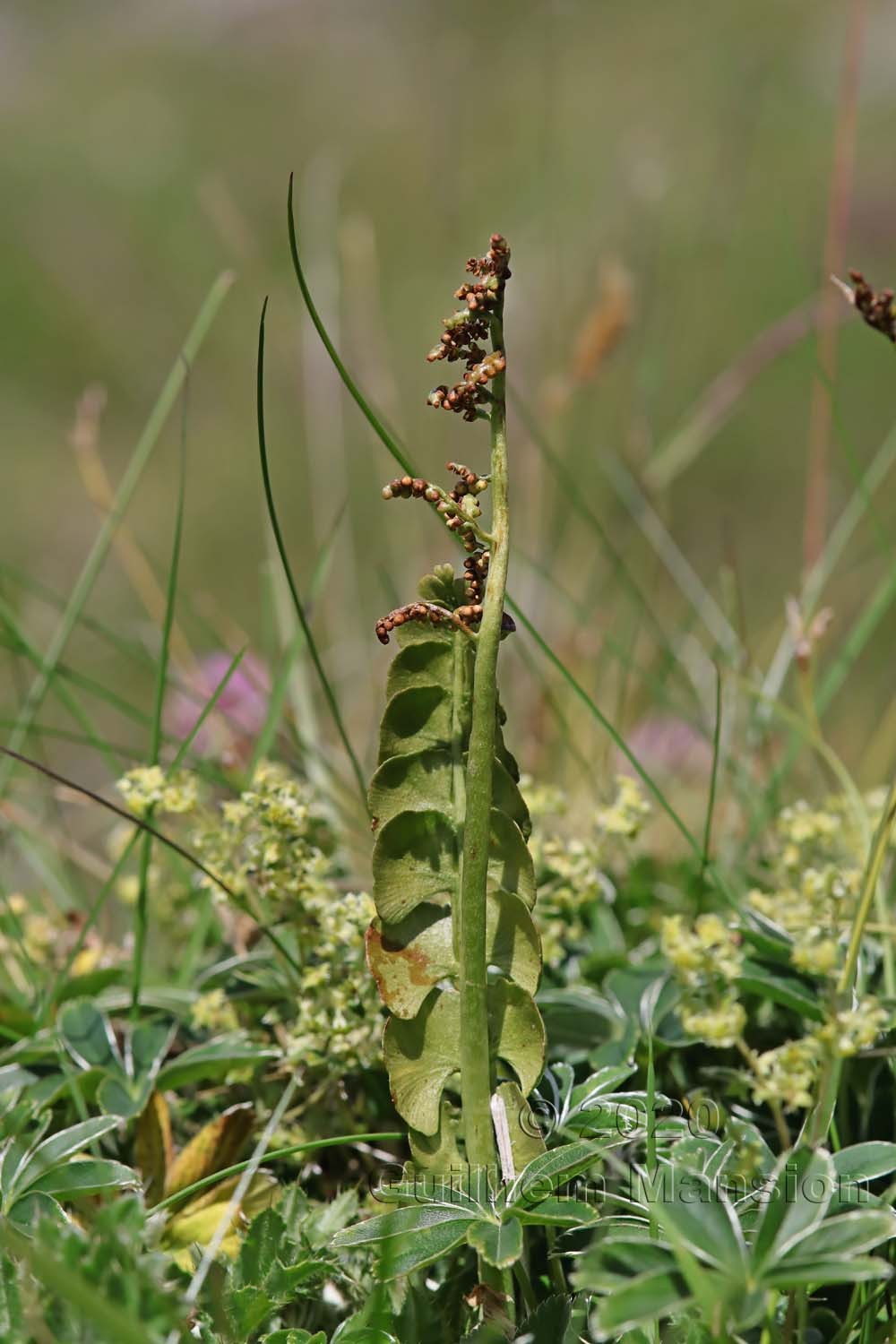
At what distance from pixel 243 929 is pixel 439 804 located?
0.48 metres

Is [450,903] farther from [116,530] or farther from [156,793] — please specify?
[116,530]

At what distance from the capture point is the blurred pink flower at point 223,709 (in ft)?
5.43

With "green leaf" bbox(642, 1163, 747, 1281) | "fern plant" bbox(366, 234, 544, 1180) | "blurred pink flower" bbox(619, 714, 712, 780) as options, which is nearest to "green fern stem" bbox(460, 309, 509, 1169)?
"fern plant" bbox(366, 234, 544, 1180)

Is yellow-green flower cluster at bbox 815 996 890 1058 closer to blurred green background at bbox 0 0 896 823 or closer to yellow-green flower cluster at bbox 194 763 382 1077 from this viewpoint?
yellow-green flower cluster at bbox 194 763 382 1077

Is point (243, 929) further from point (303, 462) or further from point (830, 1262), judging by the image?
point (303, 462)

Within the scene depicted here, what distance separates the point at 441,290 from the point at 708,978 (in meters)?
5.52

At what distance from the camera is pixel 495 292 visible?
2.43 ft

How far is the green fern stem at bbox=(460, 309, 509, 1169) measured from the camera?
2.44 ft

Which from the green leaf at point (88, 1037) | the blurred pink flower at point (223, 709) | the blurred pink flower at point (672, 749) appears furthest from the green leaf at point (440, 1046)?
the blurred pink flower at point (672, 749)

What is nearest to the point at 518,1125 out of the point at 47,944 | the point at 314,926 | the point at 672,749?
the point at 314,926

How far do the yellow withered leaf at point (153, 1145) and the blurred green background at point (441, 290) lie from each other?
602mm

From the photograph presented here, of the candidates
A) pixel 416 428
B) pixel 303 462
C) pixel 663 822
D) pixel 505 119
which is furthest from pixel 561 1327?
pixel 505 119

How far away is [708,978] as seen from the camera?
0.92m

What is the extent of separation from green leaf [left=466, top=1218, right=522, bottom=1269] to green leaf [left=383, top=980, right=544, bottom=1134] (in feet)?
0.28
